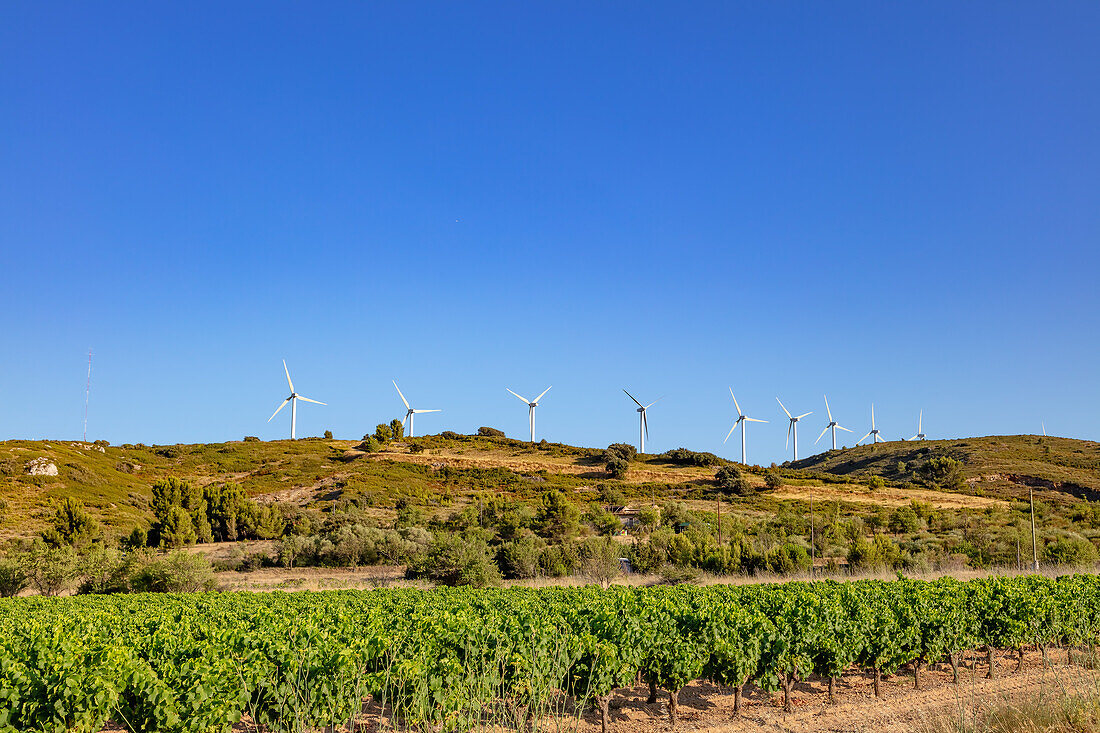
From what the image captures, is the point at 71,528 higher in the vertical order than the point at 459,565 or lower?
higher

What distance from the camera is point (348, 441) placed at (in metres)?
104

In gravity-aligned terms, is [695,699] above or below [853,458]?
below

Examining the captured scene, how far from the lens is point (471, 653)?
11.0 metres

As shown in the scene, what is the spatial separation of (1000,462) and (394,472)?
7391 cm

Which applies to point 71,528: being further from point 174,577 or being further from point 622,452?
point 622,452

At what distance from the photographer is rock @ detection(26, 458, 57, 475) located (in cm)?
6631

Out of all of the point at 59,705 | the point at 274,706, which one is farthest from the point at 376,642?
the point at 59,705

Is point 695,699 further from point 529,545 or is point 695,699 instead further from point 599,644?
point 529,545

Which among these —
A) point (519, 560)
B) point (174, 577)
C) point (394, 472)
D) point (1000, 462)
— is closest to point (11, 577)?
point (174, 577)

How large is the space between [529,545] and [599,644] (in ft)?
99.9

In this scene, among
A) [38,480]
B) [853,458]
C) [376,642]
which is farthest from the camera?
[853,458]

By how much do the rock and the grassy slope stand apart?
546mm

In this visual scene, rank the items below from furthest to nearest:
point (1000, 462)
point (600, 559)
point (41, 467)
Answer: point (1000, 462) → point (41, 467) → point (600, 559)

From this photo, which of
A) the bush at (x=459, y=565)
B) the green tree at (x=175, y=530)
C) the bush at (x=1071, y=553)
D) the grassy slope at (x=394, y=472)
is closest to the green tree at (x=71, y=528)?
the green tree at (x=175, y=530)
